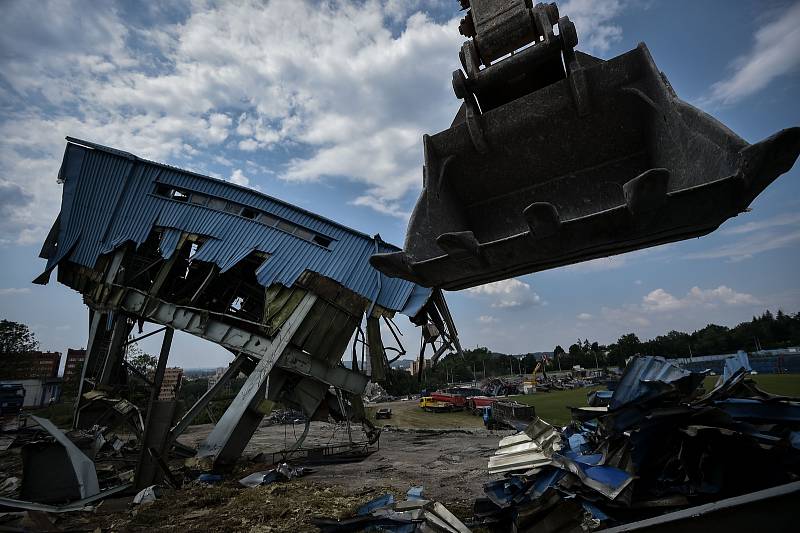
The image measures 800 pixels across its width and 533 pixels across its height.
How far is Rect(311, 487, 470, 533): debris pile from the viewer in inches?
149

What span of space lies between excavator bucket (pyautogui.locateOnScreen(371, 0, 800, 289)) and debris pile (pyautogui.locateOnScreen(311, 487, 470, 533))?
2.65m

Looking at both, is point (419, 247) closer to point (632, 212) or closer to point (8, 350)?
point (632, 212)

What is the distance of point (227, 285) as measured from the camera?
12.5 metres

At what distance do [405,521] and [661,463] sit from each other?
265 cm

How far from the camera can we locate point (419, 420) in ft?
76.2

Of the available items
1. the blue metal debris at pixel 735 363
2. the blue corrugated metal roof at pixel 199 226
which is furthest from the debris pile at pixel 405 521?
the blue corrugated metal roof at pixel 199 226

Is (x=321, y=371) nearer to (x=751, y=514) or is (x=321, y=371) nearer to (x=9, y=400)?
(x=751, y=514)

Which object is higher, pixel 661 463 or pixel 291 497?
pixel 661 463

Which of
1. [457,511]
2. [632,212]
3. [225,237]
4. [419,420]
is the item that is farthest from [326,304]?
[419,420]

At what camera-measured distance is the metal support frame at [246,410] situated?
8.60 metres

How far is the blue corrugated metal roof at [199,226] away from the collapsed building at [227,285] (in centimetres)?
3

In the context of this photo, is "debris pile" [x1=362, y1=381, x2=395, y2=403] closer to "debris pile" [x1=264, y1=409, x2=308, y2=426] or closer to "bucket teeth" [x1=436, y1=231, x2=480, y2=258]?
"debris pile" [x1=264, y1=409, x2=308, y2=426]

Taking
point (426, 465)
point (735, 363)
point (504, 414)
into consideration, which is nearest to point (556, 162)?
point (735, 363)

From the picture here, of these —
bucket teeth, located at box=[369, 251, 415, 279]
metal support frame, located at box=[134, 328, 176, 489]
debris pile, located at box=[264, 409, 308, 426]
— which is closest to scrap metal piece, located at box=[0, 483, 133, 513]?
metal support frame, located at box=[134, 328, 176, 489]
